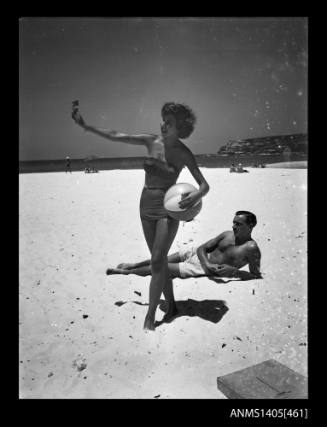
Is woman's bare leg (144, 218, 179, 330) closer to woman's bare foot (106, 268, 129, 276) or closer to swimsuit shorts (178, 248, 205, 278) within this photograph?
swimsuit shorts (178, 248, 205, 278)

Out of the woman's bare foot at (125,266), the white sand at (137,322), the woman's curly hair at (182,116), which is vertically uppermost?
the woman's curly hair at (182,116)

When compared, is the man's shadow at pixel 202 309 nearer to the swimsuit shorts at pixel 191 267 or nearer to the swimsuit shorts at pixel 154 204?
the swimsuit shorts at pixel 191 267

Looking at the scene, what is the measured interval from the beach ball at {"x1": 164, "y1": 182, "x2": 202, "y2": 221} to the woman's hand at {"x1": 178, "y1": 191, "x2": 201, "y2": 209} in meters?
0.02

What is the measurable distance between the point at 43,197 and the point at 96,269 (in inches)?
212

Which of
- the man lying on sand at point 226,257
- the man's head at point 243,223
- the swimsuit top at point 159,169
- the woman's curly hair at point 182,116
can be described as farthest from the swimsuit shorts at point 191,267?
the woman's curly hair at point 182,116

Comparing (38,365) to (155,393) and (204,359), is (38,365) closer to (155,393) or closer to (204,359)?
(155,393)

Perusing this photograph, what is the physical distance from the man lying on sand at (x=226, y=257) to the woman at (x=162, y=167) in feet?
3.97

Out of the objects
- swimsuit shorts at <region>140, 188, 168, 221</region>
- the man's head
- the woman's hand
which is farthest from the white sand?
the woman's hand

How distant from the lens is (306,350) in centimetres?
341

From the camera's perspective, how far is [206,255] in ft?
15.2

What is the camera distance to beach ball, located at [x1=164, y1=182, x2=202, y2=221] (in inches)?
126

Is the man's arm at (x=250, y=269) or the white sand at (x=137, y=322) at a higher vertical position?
the man's arm at (x=250, y=269)

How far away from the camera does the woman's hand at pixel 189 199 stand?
3.14 m

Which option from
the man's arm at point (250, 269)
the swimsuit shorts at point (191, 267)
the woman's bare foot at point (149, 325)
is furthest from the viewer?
the swimsuit shorts at point (191, 267)
